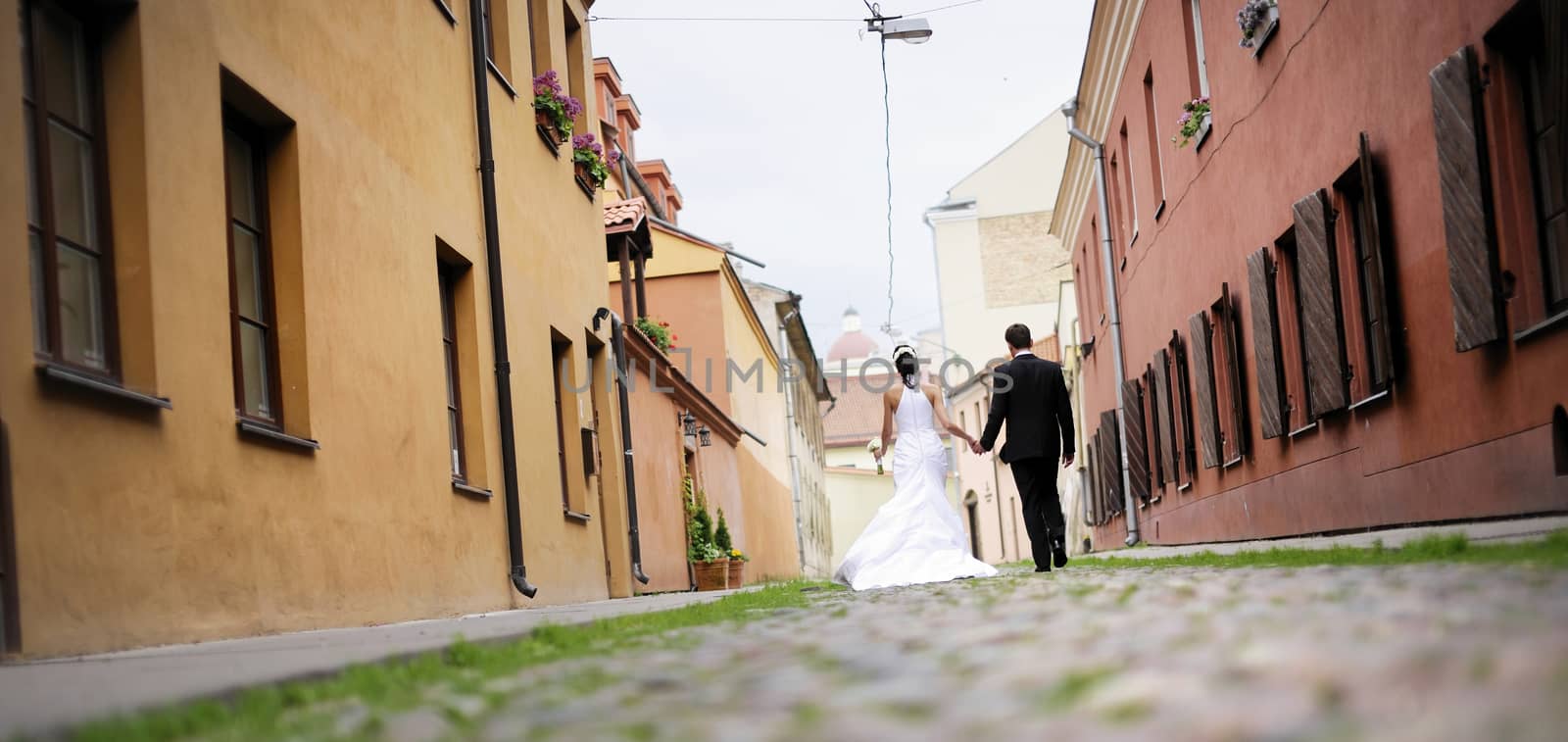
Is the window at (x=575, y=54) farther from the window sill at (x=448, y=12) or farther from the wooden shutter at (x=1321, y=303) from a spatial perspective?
the wooden shutter at (x=1321, y=303)

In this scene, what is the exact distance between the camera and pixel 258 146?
7867 millimetres

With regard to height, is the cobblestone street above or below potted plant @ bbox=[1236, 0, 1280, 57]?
below

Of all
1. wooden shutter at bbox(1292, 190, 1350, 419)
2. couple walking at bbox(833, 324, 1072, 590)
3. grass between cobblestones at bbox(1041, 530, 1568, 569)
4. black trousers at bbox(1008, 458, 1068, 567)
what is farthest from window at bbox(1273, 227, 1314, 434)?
grass between cobblestones at bbox(1041, 530, 1568, 569)

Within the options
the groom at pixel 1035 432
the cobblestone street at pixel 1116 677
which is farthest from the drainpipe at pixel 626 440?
the cobblestone street at pixel 1116 677

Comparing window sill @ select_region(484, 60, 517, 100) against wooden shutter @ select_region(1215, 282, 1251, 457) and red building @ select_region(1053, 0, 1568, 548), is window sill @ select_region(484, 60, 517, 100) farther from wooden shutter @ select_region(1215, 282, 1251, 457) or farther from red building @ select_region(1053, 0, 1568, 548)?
wooden shutter @ select_region(1215, 282, 1251, 457)

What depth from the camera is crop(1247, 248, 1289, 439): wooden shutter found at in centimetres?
1277

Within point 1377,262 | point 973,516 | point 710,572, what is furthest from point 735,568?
point 973,516

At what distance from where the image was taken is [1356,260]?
10359 millimetres

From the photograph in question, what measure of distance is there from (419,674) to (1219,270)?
484 inches

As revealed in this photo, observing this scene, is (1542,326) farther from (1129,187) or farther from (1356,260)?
(1129,187)

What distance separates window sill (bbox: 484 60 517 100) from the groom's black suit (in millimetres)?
4529

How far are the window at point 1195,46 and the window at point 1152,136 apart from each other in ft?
9.70

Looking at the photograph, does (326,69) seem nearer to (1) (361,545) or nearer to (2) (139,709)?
(1) (361,545)

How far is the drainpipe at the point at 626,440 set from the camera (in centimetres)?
1648
